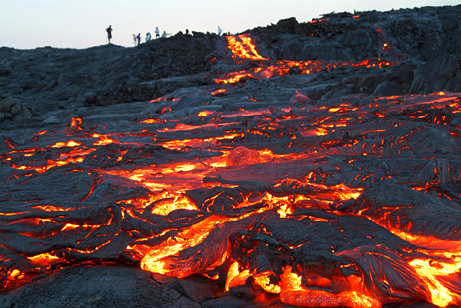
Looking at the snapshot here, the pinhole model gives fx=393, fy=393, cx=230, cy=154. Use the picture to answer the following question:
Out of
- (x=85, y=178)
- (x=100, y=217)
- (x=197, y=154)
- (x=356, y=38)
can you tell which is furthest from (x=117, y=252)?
(x=356, y=38)

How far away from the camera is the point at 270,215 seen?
285 centimetres

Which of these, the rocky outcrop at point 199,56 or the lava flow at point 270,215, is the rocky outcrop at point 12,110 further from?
the lava flow at point 270,215

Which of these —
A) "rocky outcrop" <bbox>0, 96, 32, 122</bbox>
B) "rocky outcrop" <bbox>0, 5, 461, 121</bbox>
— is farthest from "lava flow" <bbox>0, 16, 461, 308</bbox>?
"rocky outcrop" <bbox>0, 5, 461, 121</bbox>

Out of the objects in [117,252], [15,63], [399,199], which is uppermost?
[15,63]

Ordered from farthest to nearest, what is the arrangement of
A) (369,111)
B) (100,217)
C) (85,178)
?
(369,111), (85,178), (100,217)

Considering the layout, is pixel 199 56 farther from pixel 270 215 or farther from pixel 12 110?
pixel 270 215

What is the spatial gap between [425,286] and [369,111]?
627 centimetres

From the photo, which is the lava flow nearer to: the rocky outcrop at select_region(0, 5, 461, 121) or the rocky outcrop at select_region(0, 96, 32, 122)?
the rocky outcrop at select_region(0, 96, 32, 122)

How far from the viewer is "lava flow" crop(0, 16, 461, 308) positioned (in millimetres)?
2049

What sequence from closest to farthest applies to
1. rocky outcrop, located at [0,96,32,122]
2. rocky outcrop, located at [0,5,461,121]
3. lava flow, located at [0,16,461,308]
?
lava flow, located at [0,16,461,308] → rocky outcrop, located at [0,96,32,122] → rocky outcrop, located at [0,5,461,121]

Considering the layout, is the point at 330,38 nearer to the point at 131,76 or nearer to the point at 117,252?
the point at 131,76

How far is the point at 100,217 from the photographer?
9.71 feet

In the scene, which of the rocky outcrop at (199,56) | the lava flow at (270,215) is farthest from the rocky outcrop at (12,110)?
the lava flow at (270,215)

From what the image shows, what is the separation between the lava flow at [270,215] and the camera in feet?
6.72
